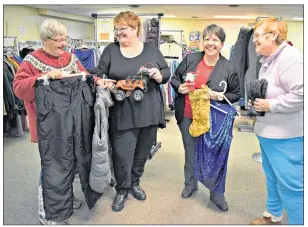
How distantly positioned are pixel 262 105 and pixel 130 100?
31.9 inches

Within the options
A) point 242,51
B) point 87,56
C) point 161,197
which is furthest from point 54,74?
point 87,56

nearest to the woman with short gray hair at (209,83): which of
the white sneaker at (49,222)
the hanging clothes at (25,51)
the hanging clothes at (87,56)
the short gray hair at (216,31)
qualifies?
the short gray hair at (216,31)

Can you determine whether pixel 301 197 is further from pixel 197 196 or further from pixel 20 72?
pixel 20 72

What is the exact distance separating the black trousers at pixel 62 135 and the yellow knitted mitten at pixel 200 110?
0.64 m

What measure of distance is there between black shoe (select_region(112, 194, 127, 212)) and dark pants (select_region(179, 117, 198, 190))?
50cm

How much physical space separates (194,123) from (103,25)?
2334 millimetres

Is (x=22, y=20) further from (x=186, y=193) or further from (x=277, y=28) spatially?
(x=277, y=28)

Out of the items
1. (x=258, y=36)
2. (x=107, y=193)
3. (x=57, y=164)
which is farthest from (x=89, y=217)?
(x=258, y=36)

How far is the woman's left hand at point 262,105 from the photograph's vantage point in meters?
1.42

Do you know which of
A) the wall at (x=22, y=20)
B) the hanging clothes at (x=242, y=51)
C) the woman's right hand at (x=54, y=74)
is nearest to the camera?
the woman's right hand at (x=54, y=74)

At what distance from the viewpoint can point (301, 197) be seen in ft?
4.50

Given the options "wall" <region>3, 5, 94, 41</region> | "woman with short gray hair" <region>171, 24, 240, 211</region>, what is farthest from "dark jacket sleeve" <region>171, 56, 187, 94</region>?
"wall" <region>3, 5, 94, 41</region>

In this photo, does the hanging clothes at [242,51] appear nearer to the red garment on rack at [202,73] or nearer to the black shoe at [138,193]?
the red garment on rack at [202,73]

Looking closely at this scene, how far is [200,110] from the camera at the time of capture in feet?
6.34
